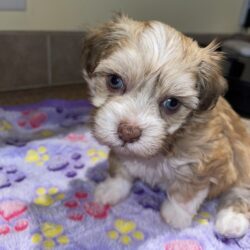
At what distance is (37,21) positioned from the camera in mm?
2539

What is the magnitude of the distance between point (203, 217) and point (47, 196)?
61 cm

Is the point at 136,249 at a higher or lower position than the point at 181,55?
lower

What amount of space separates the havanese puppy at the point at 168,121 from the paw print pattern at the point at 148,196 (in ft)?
0.20

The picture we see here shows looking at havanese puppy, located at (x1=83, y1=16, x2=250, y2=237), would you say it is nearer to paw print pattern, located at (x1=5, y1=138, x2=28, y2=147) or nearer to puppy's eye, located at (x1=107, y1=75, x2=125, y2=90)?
puppy's eye, located at (x1=107, y1=75, x2=125, y2=90)

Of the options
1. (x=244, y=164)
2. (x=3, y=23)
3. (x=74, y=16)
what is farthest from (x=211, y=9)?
(x=244, y=164)

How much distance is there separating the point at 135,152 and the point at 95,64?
33 centimetres

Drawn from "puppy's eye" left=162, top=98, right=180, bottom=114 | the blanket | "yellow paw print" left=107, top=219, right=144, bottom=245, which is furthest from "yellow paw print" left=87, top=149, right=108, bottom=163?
"puppy's eye" left=162, top=98, right=180, bottom=114

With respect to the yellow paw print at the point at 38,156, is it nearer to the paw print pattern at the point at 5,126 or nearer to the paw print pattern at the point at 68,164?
the paw print pattern at the point at 68,164

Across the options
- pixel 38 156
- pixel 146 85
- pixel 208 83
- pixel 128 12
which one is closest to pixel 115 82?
pixel 146 85

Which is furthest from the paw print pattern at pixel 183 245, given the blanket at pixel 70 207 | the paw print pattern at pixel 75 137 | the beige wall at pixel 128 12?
the beige wall at pixel 128 12

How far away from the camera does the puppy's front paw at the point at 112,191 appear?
5.40 feet

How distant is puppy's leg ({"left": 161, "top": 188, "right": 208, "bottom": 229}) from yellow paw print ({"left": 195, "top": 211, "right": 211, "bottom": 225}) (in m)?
0.05

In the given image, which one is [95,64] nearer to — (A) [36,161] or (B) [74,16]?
(A) [36,161]

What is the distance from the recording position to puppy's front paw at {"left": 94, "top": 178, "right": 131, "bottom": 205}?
1.65 m
